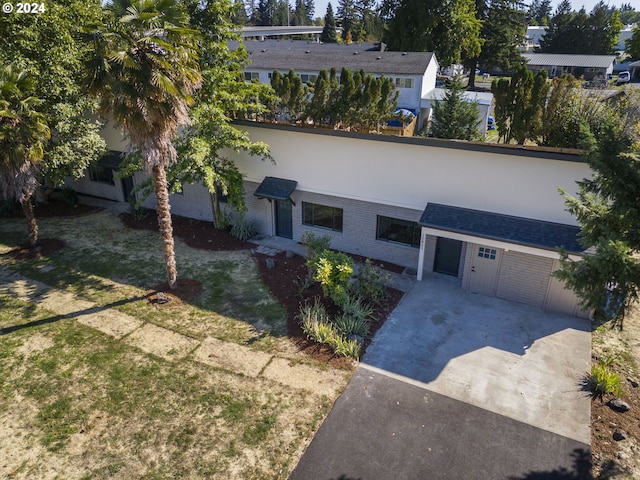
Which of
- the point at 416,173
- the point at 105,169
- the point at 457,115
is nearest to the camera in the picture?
the point at 416,173

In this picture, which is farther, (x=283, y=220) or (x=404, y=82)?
(x=404, y=82)

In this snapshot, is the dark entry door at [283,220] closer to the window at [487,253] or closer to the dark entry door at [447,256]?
the dark entry door at [447,256]

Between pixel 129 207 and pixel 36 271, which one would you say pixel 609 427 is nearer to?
pixel 36 271

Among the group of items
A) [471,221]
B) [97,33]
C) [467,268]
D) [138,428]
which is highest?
[97,33]

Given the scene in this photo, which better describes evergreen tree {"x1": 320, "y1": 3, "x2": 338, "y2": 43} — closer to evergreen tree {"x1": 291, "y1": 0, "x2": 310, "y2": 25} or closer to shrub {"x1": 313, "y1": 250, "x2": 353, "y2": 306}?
evergreen tree {"x1": 291, "y1": 0, "x2": 310, "y2": 25}

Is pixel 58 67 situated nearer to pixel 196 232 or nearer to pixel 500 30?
pixel 196 232

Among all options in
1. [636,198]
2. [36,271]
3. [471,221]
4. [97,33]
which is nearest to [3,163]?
[36,271]

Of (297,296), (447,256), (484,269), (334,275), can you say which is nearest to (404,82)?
(447,256)
